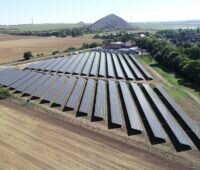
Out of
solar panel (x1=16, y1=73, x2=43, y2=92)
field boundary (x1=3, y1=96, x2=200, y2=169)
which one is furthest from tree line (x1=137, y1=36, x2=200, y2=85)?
solar panel (x1=16, y1=73, x2=43, y2=92)

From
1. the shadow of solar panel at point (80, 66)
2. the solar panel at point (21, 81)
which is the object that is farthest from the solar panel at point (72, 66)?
the solar panel at point (21, 81)

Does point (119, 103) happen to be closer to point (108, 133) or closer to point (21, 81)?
point (108, 133)

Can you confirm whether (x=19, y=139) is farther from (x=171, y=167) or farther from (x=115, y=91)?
(x=115, y=91)

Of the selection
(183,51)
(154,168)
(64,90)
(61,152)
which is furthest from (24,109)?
(183,51)

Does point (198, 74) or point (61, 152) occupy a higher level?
point (198, 74)

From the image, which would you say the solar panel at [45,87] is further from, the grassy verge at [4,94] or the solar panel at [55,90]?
the grassy verge at [4,94]

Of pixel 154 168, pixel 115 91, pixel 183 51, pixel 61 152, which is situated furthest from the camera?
pixel 183 51

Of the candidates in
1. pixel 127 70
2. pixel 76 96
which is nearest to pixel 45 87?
pixel 76 96
